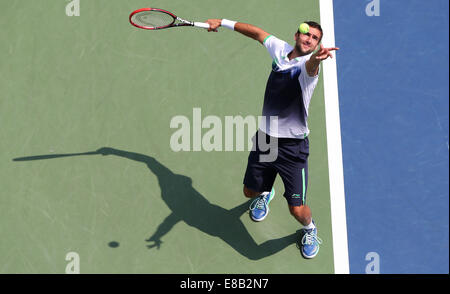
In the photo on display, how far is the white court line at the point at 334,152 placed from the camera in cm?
634

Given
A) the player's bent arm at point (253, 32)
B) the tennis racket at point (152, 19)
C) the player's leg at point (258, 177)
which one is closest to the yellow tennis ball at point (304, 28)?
the player's bent arm at point (253, 32)

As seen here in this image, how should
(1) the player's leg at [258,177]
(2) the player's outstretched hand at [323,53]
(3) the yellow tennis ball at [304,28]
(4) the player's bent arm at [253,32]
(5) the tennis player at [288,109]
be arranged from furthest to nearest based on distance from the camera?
1. (1) the player's leg at [258,177]
2. (4) the player's bent arm at [253,32]
3. (5) the tennis player at [288,109]
4. (3) the yellow tennis ball at [304,28]
5. (2) the player's outstretched hand at [323,53]

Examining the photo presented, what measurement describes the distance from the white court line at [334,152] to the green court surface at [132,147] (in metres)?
0.09

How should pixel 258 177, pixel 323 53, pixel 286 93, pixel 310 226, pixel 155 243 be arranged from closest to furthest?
pixel 323 53, pixel 286 93, pixel 258 177, pixel 310 226, pixel 155 243

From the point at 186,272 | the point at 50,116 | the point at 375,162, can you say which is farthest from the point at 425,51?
the point at 50,116

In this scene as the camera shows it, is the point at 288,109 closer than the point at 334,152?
Yes

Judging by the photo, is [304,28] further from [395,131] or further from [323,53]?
[395,131]

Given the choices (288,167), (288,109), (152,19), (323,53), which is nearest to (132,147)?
(152,19)

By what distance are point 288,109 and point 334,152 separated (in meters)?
1.75

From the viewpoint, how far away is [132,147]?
6.97 metres

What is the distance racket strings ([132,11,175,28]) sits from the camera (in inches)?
239

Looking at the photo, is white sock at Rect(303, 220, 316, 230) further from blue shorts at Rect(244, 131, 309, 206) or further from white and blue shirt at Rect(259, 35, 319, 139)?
white and blue shirt at Rect(259, 35, 319, 139)

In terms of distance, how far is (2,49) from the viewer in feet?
24.8

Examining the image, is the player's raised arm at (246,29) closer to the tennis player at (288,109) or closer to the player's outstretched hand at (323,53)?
the tennis player at (288,109)
